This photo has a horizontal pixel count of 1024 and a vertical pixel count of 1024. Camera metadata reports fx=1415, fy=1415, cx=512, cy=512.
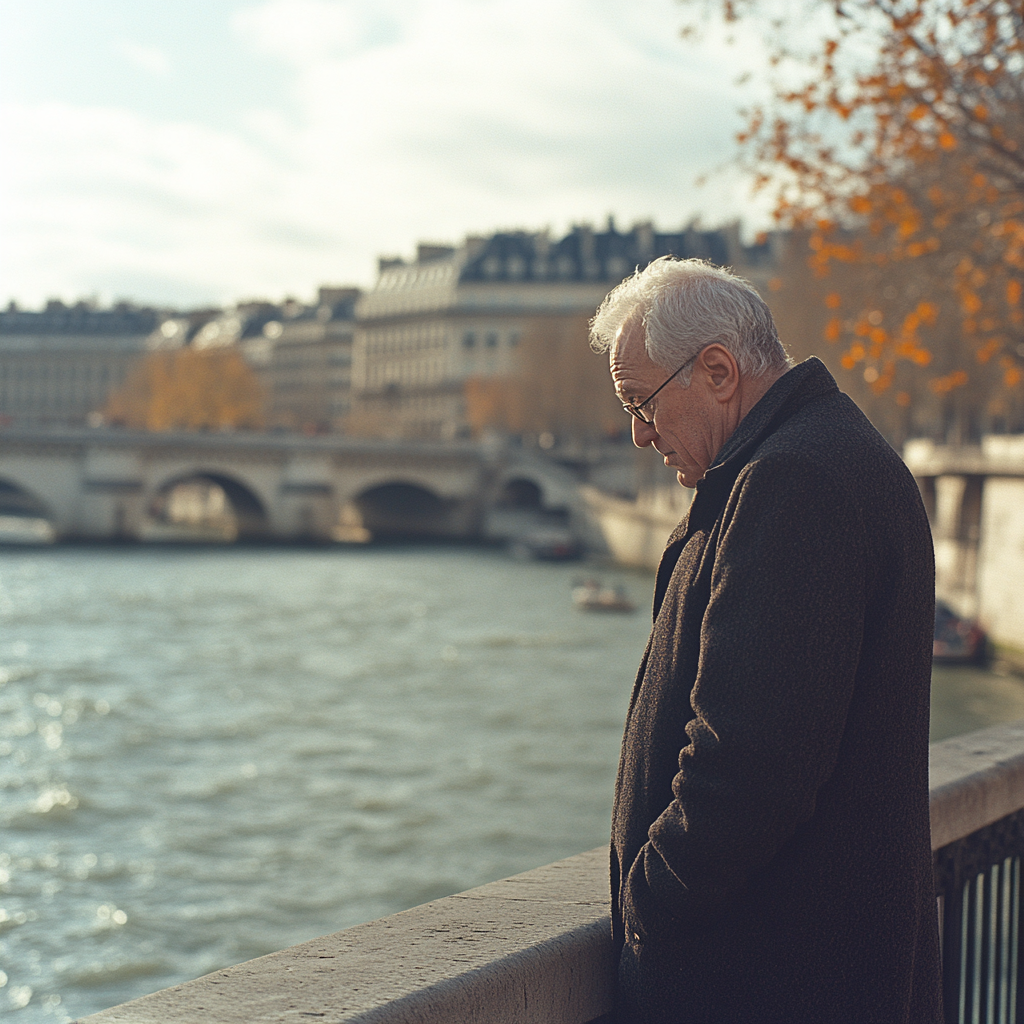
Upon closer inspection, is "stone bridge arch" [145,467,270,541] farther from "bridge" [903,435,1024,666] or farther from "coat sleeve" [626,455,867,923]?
"coat sleeve" [626,455,867,923]

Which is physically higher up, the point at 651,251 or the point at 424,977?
the point at 651,251

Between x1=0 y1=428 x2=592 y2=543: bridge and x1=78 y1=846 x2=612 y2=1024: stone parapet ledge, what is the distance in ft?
150

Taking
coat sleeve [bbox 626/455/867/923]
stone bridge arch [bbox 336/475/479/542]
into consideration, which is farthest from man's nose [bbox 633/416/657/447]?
stone bridge arch [bbox 336/475/479/542]

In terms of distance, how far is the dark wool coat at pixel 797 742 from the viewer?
1.68 meters

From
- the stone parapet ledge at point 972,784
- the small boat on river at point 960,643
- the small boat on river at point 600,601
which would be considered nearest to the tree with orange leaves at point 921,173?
the stone parapet ledge at point 972,784

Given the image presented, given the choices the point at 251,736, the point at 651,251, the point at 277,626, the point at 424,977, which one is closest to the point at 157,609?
the point at 277,626

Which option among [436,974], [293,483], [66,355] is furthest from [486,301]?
[436,974]

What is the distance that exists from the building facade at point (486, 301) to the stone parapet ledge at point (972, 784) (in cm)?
6770

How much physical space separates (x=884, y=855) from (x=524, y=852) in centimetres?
1039

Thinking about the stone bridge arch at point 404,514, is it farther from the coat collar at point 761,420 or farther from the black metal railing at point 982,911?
the coat collar at point 761,420

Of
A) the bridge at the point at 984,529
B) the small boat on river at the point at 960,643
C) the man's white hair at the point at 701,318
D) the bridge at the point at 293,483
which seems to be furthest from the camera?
the bridge at the point at 293,483

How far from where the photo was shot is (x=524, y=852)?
11.9 m

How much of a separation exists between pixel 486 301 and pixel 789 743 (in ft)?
244

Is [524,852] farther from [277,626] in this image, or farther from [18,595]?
[18,595]
